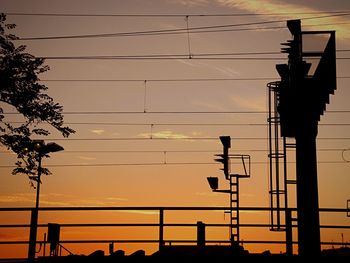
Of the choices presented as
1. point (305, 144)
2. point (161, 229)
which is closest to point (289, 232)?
point (305, 144)

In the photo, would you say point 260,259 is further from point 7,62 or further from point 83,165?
point 83,165

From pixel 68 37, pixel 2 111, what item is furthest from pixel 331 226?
pixel 2 111

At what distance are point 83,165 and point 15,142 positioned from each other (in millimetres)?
9299

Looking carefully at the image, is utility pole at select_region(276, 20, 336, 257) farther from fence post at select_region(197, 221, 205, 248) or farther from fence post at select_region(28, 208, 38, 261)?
fence post at select_region(28, 208, 38, 261)

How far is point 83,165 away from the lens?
26906mm

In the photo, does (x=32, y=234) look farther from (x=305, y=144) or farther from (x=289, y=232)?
(x=305, y=144)

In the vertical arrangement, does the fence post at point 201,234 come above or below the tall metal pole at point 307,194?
below

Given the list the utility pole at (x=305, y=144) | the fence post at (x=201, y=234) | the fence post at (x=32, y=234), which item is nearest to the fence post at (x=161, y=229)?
the fence post at (x=201, y=234)

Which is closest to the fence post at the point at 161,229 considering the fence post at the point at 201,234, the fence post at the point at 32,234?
the fence post at the point at 201,234

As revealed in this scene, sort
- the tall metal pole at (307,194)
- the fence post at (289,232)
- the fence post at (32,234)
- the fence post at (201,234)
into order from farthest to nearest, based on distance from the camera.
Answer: the fence post at (201,234) → the fence post at (289,232) → the fence post at (32,234) → the tall metal pole at (307,194)

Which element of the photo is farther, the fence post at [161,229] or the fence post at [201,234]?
the fence post at [201,234]

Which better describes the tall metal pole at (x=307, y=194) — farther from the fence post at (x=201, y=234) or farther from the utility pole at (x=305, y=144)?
the fence post at (x=201, y=234)

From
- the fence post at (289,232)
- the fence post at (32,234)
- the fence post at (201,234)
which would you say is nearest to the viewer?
the fence post at (32,234)

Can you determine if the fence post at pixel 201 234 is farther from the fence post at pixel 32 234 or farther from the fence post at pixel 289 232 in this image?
the fence post at pixel 32 234
